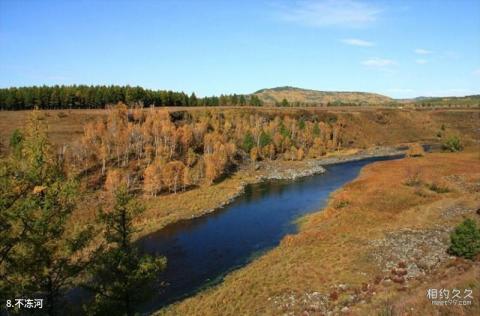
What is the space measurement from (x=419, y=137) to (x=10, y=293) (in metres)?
172

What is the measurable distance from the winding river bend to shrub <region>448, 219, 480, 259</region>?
745 inches

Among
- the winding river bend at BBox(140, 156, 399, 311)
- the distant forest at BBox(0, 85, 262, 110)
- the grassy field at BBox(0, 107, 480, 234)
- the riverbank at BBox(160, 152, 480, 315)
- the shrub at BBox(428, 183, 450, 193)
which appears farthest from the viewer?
the distant forest at BBox(0, 85, 262, 110)

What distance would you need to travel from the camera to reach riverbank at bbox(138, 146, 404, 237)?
183 feet

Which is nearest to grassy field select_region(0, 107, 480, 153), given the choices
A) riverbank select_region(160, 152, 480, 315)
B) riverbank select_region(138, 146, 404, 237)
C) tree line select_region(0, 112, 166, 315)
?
riverbank select_region(138, 146, 404, 237)

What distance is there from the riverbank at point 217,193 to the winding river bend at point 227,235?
1.72 metres

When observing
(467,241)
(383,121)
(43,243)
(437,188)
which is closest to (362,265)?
(467,241)

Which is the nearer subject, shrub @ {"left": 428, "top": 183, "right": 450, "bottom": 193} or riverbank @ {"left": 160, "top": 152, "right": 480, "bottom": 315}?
riverbank @ {"left": 160, "top": 152, "right": 480, "bottom": 315}

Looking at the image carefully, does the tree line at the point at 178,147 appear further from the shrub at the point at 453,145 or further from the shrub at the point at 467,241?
the shrub at the point at 467,241

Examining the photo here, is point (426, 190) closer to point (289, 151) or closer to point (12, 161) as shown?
point (289, 151)

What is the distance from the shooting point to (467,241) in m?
33.6

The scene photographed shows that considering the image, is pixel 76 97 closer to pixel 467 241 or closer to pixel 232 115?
pixel 232 115

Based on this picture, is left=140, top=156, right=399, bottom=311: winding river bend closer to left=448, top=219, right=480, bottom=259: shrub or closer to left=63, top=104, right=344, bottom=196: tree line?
left=63, top=104, right=344, bottom=196: tree line

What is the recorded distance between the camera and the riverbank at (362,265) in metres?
26.7

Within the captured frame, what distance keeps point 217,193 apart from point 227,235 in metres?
20.8
